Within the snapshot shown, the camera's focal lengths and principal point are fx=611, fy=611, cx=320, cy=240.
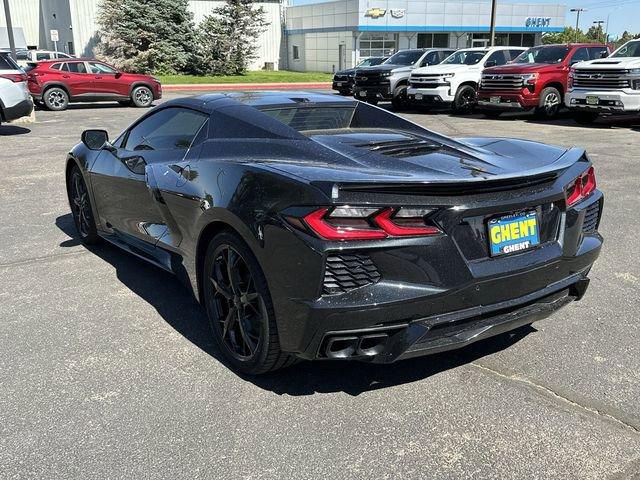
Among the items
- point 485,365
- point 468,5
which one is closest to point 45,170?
point 485,365

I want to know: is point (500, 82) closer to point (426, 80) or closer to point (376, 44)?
point (426, 80)

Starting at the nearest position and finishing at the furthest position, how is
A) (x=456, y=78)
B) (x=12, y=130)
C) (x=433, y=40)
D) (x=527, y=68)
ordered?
(x=12, y=130)
(x=527, y=68)
(x=456, y=78)
(x=433, y=40)

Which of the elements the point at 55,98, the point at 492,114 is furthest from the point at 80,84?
the point at 492,114

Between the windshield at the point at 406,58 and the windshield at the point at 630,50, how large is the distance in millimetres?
7321

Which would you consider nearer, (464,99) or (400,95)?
(464,99)

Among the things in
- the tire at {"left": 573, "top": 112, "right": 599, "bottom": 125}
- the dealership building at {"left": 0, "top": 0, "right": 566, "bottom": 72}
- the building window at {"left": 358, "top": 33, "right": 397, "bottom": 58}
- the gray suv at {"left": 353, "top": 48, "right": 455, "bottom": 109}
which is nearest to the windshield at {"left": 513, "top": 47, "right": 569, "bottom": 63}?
the tire at {"left": 573, "top": 112, "right": 599, "bottom": 125}

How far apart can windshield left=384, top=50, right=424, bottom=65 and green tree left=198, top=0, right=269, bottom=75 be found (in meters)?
21.2

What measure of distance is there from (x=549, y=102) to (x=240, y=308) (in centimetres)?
1590

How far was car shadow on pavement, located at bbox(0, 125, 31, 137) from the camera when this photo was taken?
570 inches

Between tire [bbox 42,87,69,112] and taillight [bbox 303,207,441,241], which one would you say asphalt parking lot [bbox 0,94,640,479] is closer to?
taillight [bbox 303,207,441,241]

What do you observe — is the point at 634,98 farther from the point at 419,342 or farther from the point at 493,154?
the point at 419,342

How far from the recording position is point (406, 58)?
21.8 metres

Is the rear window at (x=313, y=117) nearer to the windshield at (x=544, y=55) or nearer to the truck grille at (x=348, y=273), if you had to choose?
the truck grille at (x=348, y=273)

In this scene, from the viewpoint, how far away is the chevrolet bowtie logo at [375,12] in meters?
46.2
